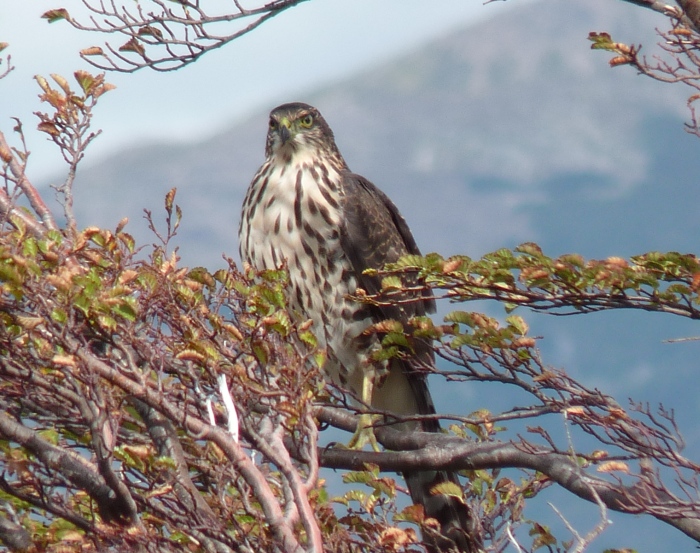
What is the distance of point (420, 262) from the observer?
11.1 feet

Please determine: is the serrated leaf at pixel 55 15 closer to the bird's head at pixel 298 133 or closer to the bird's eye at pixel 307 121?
the bird's head at pixel 298 133

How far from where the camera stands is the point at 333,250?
5402 mm

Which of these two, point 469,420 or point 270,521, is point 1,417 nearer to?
point 270,521

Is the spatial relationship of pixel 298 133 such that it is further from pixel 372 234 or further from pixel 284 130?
pixel 372 234

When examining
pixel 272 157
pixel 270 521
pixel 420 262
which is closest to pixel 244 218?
pixel 272 157

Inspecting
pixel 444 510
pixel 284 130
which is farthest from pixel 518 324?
pixel 284 130

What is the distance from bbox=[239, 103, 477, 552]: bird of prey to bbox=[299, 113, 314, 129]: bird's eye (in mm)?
32

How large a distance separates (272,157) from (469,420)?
2.42 metres

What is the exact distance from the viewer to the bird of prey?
536 cm

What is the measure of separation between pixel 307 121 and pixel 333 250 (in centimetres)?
100

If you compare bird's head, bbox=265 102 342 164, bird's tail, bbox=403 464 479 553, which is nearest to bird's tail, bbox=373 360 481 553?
bird's tail, bbox=403 464 479 553

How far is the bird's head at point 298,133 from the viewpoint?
230 inches

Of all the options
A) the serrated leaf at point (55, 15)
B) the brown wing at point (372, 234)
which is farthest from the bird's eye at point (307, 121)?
the serrated leaf at point (55, 15)

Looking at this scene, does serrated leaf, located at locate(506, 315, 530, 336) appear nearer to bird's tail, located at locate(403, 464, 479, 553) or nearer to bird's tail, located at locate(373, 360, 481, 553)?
bird's tail, located at locate(373, 360, 481, 553)
